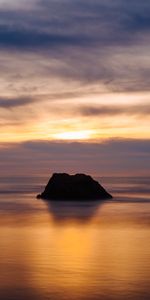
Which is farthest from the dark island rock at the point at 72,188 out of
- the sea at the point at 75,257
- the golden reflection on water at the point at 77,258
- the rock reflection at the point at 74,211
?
the golden reflection on water at the point at 77,258

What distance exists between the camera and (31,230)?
58688 millimetres

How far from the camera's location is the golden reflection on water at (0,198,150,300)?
30094mm

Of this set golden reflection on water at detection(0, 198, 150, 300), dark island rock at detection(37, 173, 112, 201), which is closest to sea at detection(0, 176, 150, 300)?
golden reflection on water at detection(0, 198, 150, 300)

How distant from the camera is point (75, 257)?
4041 cm

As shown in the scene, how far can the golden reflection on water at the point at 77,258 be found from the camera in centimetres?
3009

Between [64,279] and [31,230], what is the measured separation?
26914mm

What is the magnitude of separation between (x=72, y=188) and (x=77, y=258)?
60352 millimetres

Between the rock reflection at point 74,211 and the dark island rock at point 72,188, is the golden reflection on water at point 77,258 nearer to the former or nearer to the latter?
the rock reflection at point 74,211

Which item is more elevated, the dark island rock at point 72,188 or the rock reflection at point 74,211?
the dark island rock at point 72,188

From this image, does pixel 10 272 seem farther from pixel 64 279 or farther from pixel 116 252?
pixel 116 252

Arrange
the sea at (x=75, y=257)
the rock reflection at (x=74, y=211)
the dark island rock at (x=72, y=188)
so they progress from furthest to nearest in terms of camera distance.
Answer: the dark island rock at (x=72, y=188) < the rock reflection at (x=74, y=211) < the sea at (x=75, y=257)

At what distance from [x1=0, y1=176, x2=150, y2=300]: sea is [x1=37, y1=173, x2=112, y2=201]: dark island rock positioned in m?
23.6

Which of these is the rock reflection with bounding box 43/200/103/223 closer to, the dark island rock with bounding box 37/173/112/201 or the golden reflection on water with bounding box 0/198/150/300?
the dark island rock with bounding box 37/173/112/201

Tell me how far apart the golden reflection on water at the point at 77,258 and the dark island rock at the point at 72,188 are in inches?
1179
